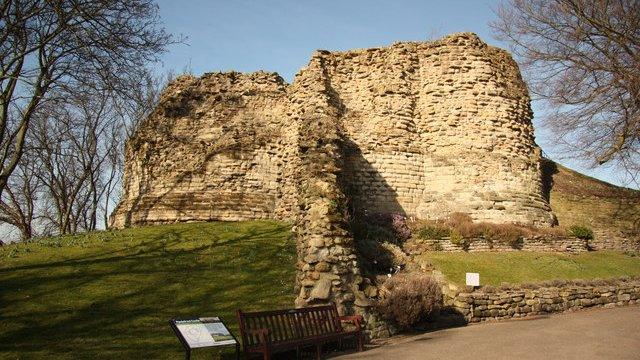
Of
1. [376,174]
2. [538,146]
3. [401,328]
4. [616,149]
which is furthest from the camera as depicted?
[538,146]

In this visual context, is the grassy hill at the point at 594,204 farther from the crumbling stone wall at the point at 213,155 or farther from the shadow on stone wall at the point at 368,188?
the crumbling stone wall at the point at 213,155

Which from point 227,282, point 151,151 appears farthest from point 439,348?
point 151,151

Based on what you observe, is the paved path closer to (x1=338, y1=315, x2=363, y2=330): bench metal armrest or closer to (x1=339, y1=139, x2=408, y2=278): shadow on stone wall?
(x1=338, y1=315, x2=363, y2=330): bench metal armrest

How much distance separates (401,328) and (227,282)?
4.55 metres

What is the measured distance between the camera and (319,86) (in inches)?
863

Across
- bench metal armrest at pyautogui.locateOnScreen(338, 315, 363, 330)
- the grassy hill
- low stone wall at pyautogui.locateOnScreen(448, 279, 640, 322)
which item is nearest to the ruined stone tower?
the grassy hill

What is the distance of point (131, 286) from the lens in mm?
12352

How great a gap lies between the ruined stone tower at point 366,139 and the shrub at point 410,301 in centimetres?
792

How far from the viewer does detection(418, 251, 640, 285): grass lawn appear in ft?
52.7

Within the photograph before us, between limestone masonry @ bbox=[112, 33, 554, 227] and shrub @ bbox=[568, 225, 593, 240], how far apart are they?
92 cm

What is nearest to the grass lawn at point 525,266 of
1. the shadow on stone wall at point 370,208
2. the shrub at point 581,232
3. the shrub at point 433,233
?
the shrub at point 433,233

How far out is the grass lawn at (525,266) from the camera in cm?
1606

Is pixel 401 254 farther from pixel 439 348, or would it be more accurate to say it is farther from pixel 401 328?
pixel 439 348

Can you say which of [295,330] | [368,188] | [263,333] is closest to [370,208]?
[368,188]
